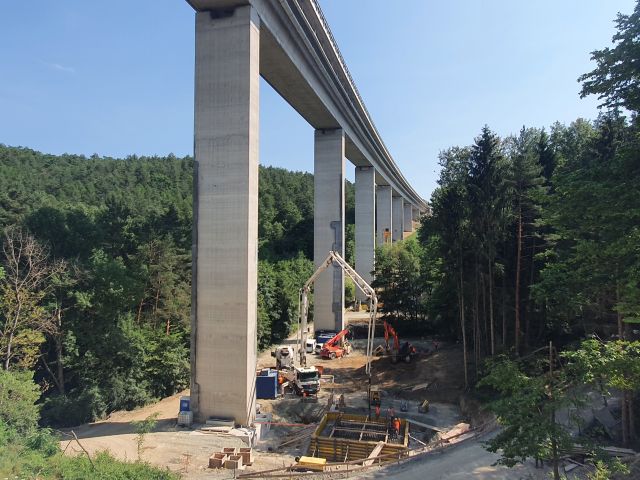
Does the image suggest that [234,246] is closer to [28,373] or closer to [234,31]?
[234,31]

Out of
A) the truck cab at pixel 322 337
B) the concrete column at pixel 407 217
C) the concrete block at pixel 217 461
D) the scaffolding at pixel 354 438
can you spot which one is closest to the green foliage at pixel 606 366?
the scaffolding at pixel 354 438

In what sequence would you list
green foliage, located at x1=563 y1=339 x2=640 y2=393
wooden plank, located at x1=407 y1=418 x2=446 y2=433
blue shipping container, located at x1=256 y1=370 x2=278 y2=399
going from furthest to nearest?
blue shipping container, located at x1=256 y1=370 x2=278 y2=399, wooden plank, located at x1=407 y1=418 x2=446 y2=433, green foliage, located at x1=563 y1=339 x2=640 y2=393

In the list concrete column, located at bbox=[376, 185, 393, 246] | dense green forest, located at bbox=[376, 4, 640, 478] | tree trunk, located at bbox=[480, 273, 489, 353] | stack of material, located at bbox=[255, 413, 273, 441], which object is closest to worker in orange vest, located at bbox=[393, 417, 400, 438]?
dense green forest, located at bbox=[376, 4, 640, 478]

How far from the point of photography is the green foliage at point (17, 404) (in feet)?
48.9

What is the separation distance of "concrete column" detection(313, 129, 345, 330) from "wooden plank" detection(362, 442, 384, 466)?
19821mm

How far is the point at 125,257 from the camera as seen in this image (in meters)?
30.7

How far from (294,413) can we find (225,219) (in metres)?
10.0

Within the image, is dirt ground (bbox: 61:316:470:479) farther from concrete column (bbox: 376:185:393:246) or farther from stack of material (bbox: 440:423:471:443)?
concrete column (bbox: 376:185:393:246)

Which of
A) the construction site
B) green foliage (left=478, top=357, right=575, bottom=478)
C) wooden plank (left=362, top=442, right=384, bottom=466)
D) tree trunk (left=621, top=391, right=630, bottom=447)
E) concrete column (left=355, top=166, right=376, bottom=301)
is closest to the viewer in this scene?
green foliage (left=478, top=357, right=575, bottom=478)

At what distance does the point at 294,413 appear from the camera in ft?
67.5

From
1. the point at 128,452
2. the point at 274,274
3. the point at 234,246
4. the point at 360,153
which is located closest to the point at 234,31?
the point at 234,246

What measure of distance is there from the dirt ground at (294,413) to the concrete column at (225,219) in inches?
70.9

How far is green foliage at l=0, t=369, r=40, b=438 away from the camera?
1490cm

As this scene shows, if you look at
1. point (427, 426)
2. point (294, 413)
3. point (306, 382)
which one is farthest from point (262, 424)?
point (427, 426)
